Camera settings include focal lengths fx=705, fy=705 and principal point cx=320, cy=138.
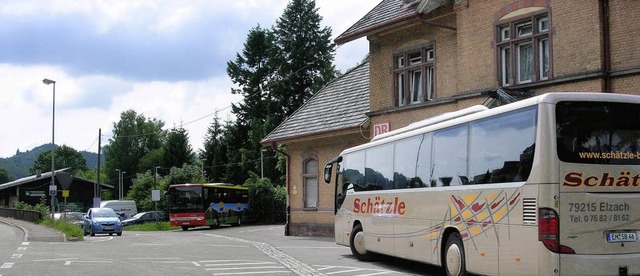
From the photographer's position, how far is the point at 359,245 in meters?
17.0

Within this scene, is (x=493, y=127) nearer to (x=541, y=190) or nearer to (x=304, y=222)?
(x=541, y=190)

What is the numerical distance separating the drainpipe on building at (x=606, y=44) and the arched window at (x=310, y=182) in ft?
51.9

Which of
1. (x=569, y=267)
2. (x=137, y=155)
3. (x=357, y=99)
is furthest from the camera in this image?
(x=137, y=155)

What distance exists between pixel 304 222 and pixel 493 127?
68.1 ft

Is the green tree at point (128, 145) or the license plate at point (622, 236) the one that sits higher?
the green tree at point (128, 145)

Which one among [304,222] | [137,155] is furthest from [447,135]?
[137,155]

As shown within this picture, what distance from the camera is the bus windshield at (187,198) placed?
1811 inches

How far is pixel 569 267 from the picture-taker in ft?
30.7

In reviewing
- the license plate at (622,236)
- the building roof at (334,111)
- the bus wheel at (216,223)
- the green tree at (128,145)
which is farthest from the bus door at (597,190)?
the green tree at (128,145)

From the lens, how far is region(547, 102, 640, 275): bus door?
9.43m

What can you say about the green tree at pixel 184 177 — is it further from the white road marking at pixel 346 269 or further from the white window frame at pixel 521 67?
the white road marking at pixel 346 269

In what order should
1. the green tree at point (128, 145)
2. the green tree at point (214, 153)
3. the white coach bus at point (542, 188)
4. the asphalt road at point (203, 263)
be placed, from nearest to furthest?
the white coach bus at point (542, 188)
the asphalt road at point (203, 263)
the green tree at point (214, 153)
the green tree at point (128, 145)

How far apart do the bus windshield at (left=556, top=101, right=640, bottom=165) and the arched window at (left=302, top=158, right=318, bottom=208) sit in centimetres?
2107

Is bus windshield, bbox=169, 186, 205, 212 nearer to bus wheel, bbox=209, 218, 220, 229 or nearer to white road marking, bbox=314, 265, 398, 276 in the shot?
bus wheel, bbox=209, 218, 220, 229
